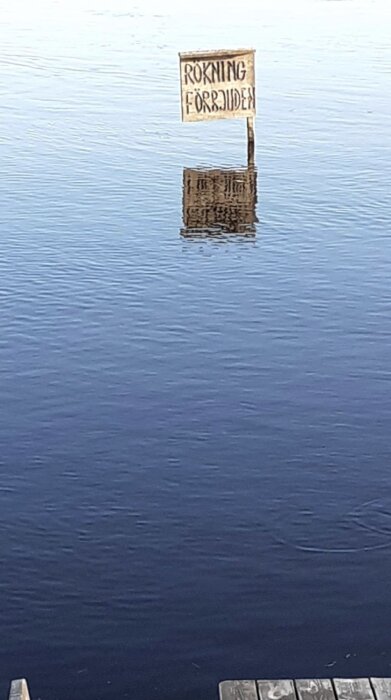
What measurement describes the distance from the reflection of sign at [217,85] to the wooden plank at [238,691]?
2720 centimetres

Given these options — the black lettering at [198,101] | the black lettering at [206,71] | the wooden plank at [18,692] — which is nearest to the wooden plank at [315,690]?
the wooden plank at [18,692]

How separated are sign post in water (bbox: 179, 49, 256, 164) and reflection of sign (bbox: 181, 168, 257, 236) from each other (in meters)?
1.87

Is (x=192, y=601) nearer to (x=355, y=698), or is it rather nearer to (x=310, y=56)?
(x=355, y=698)

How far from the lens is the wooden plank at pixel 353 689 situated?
38.8ft

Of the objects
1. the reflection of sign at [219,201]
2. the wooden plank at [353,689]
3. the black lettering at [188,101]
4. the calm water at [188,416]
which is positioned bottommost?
the wooden plank at [353,689]

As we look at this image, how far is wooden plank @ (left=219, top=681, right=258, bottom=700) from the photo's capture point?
39.3 ft

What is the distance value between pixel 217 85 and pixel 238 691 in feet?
92.5

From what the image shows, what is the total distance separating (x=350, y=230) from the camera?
31.9 m

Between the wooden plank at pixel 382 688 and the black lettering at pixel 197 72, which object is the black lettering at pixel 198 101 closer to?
the black lettering at pixel 197 72

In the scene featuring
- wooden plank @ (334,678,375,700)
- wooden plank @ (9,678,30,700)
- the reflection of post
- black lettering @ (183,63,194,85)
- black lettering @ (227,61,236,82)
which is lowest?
wooden plank @ (334,678,375,700)

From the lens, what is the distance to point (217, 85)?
37.7m

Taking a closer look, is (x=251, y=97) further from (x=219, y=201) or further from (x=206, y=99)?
(x=219, y=201)

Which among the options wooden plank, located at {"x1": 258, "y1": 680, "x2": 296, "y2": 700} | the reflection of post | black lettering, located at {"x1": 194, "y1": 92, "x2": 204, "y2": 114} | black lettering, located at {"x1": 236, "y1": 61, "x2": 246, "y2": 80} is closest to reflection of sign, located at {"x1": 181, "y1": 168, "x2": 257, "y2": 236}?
the reflection of post

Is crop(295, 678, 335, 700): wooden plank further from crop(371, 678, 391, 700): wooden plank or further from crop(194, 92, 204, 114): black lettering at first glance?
crop(194, 92, 204, 114): black lettering
